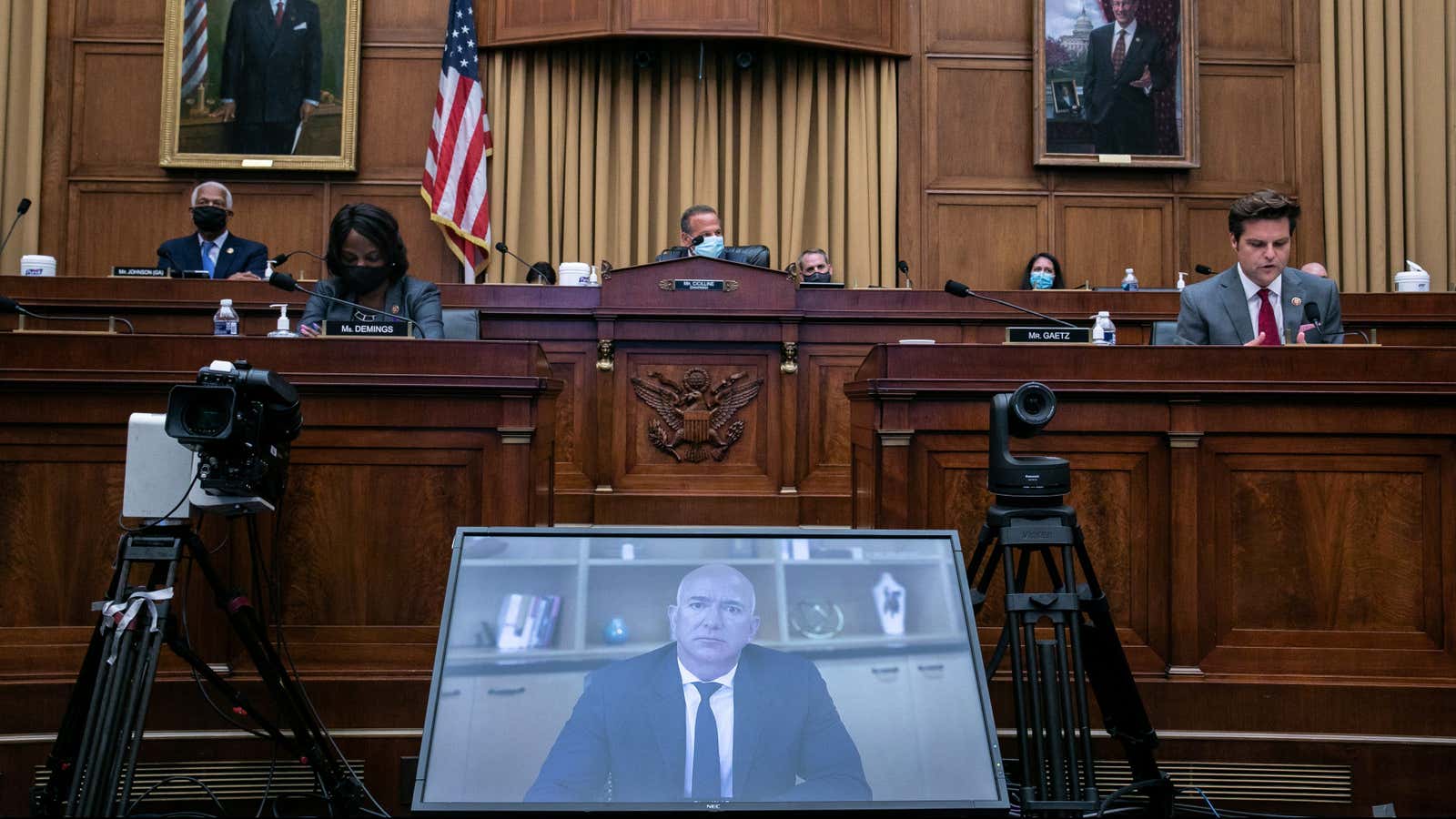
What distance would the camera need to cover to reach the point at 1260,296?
369 cm

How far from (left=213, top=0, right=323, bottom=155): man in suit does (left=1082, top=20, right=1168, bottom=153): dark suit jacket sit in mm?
5221

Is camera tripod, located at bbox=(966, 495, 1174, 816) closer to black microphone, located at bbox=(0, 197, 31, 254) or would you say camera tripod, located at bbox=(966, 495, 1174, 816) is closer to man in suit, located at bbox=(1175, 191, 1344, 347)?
man in suit, located at bbox=(1175, 191, 1344, 347)

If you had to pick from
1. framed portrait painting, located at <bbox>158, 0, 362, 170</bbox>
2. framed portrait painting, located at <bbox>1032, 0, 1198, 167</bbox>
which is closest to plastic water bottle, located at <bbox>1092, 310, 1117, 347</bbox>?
framed portrait painting, located at <bbox>1032, 0, 1198, 167</bbox>

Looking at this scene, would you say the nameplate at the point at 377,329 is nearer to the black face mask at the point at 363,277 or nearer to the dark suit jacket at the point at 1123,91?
the black face mask at the point at 363,277

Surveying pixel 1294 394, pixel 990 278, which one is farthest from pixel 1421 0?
pixel 1294 394

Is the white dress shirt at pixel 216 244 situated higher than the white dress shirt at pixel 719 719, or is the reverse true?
the white dress shirt at pixel 216 244

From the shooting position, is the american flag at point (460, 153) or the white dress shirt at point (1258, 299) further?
the american flag at point (460, 153)

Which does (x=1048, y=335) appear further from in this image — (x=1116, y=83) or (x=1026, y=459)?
(x=1116, y=83)

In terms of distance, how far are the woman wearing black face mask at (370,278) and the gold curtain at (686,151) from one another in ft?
11.5

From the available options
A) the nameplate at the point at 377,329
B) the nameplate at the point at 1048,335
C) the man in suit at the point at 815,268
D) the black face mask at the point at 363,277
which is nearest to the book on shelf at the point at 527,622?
the nameplate at the point at 377,329

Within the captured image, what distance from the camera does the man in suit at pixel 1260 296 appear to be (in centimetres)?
359

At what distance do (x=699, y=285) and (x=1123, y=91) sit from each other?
406cm

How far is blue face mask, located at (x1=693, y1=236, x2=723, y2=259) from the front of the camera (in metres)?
5.69

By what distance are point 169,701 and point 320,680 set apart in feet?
1.14
